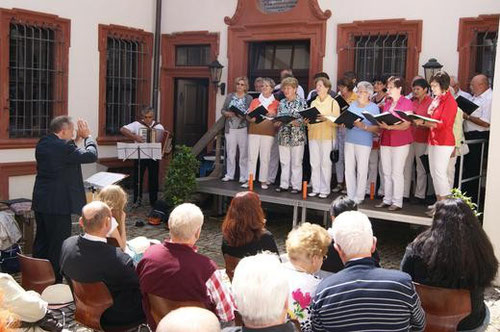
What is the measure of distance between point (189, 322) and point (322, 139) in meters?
6.30

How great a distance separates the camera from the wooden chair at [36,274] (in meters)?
4.55

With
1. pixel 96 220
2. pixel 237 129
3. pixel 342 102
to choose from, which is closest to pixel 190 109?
pixel 237 129

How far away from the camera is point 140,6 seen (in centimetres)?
1127

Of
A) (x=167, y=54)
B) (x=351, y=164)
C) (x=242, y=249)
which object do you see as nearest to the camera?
(x=242, y=249)

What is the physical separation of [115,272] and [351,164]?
4.39 m

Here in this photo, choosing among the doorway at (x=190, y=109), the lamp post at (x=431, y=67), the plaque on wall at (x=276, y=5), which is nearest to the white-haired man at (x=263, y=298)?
the lamp post at (x=431, y=67)

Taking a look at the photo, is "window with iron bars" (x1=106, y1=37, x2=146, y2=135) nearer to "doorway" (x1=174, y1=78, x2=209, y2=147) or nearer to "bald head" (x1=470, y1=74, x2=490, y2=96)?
"doorway" (x1=174, y1=78, x2=209, y2=147)

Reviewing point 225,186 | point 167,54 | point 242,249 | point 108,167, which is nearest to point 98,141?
point 108,167

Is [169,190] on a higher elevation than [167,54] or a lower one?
lower

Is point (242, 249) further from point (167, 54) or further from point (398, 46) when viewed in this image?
point (167, 54)

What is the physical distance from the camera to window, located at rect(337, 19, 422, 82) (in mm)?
8797

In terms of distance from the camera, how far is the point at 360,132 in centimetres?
739

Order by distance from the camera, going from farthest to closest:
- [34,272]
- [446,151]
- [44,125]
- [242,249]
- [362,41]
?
[44,125] → [362,41] → [446,151] → [34,272] → [242,249]

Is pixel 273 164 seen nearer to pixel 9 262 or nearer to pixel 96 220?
pixel 9 262
